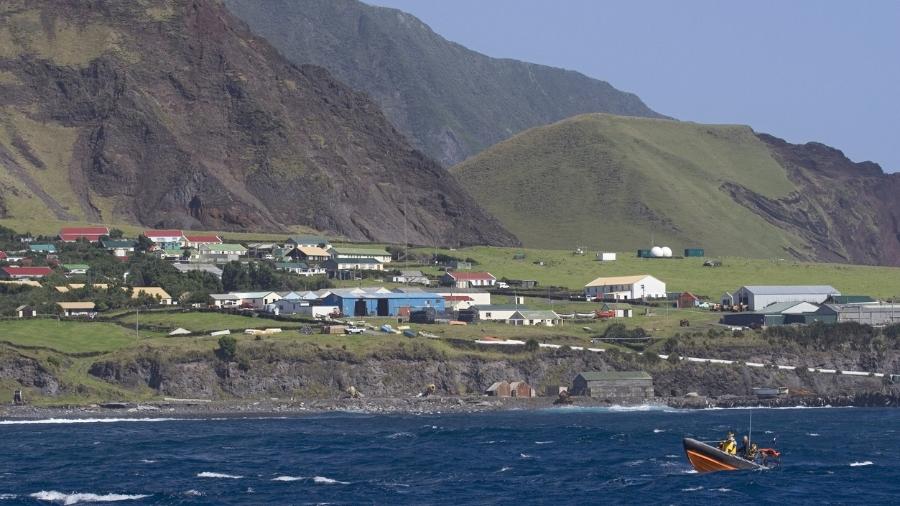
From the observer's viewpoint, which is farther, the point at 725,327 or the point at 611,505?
the point at 725,327

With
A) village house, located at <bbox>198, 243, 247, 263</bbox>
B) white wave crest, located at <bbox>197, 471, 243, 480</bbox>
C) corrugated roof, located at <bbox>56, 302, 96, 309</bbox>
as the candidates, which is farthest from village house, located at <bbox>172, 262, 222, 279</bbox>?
white wave crest, located at <bbox>197, 471, 243, 480</bbox>

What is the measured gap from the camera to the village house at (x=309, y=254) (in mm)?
193875

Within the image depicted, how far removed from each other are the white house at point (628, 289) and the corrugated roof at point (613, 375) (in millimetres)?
43041

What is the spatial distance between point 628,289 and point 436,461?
90.5 meters

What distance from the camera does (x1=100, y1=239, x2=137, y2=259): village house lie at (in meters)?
188

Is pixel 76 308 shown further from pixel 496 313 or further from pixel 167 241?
pixel 167 241

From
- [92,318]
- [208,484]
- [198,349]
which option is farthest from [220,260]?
[208,484]

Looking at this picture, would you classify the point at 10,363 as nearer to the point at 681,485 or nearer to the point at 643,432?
the point at 643,432

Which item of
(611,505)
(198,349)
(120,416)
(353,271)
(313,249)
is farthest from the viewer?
(313,249)

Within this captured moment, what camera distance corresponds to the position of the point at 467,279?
17900cm

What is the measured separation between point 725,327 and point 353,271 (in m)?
51.0

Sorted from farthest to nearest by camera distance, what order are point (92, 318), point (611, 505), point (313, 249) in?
point (313, 249), point (92, 318), point (611, 505)

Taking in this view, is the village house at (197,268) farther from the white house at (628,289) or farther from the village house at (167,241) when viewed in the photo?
the white house at (628,289)

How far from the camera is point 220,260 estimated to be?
190500mm
